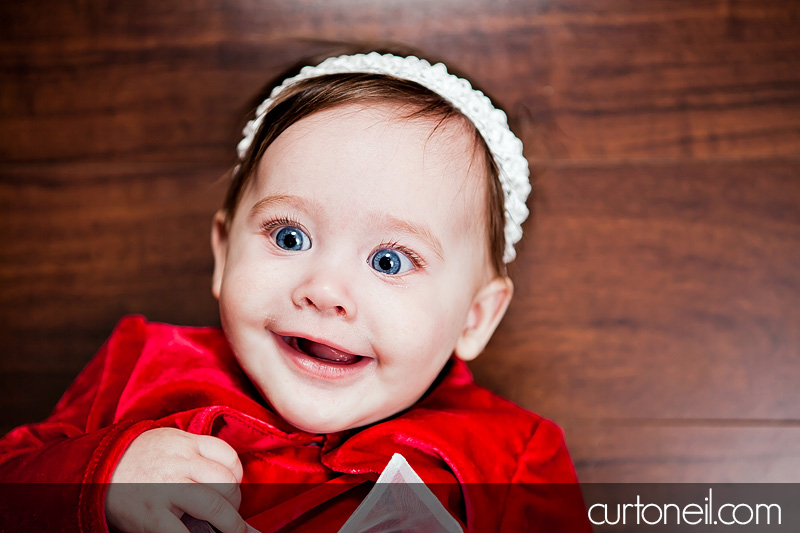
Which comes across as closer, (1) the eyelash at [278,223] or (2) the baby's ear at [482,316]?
(1) the eyelash at [278,223]

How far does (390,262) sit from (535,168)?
1.36 ft

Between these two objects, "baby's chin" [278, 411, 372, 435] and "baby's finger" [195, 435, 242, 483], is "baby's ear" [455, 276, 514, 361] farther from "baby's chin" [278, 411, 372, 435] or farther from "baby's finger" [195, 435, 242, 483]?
"baby's finger" [195, 435, 242, 483]

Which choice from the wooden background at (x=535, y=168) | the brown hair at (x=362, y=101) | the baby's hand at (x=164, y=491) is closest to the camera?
the baby's hand at (x=164, y=491)

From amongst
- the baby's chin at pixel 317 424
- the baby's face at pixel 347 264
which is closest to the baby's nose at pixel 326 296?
the baby's face at pixel 347 264

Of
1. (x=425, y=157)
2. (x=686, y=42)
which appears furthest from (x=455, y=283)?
(x=686, y=42)

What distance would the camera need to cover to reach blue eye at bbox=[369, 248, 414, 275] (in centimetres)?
76

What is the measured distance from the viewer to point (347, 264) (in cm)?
74

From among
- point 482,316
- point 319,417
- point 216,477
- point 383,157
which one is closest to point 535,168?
point 482,316

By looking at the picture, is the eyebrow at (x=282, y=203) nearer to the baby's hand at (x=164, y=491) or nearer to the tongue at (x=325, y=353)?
the tongue at (x=325, y=353)

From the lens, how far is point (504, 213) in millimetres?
897

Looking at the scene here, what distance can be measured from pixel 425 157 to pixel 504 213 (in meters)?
0.16

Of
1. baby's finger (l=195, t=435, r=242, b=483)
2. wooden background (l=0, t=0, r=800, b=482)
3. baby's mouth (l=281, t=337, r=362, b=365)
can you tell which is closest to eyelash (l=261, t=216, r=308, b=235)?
baby's mouth (l=281, t=337, r=362, b=365)

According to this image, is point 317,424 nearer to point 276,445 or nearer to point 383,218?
point 276,445

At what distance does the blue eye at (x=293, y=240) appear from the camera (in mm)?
768
